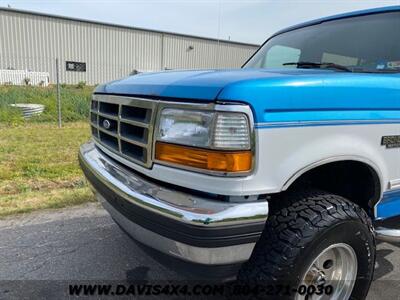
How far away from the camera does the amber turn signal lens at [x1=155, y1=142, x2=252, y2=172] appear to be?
180 cm

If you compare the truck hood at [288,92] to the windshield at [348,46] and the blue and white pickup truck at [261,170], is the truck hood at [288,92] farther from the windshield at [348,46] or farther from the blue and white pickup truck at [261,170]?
the windshield at [348,46]

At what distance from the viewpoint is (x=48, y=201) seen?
4.40 meters

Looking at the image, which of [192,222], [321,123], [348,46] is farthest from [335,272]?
[348,46]

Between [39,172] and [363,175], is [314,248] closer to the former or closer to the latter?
[363,175]

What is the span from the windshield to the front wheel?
1.13 metres

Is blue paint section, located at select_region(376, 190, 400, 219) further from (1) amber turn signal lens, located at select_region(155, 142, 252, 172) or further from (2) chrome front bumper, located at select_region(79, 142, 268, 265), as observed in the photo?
(1) amber turn signal lens, located at select_region(155, 142, 252, 172)

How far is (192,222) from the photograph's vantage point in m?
1.77

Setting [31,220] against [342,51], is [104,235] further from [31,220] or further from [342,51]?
[342,51]

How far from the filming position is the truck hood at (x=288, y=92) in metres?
1.80

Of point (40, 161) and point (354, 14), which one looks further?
point (40, 161)

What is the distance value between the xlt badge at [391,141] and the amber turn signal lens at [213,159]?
3.29ft

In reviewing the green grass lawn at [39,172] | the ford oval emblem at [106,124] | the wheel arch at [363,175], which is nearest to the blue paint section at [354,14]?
the wheel arch at [363,175]

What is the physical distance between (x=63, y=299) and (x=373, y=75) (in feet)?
8.25

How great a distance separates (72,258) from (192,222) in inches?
72.8
